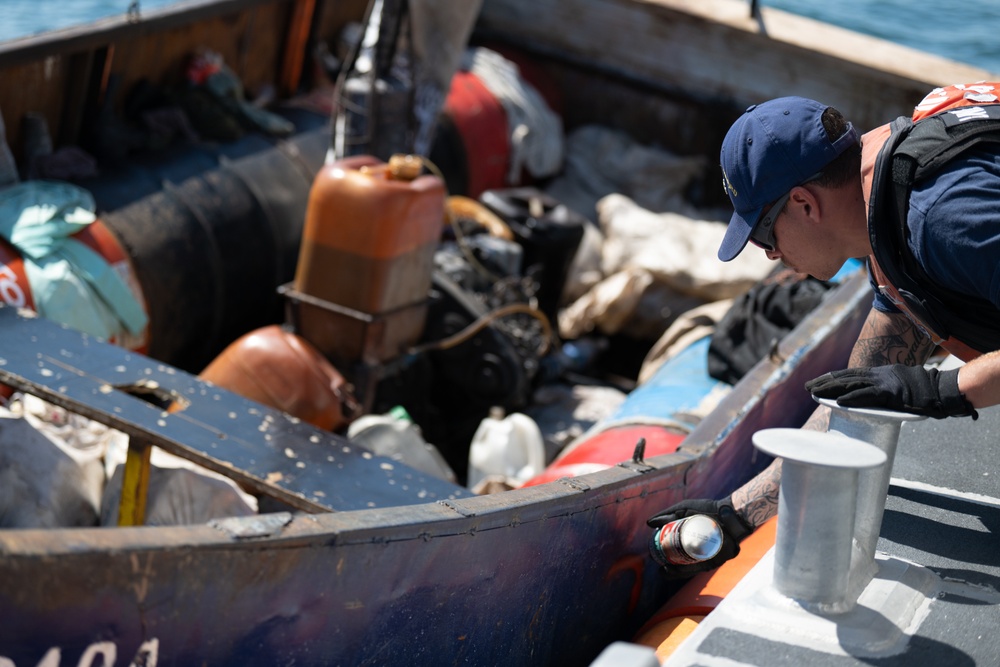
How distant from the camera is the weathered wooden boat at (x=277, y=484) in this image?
1.89 meters

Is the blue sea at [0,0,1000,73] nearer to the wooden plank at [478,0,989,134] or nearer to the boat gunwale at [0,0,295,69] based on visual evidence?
the wooden plank at [478,0,989,134]

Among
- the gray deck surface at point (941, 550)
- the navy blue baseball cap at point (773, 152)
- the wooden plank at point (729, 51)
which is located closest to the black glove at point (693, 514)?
the gray deck surface at point (941, 550)

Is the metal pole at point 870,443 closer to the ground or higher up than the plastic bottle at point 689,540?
higher up

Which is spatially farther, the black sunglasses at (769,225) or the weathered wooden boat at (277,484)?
the black sunglasses at (769,225)

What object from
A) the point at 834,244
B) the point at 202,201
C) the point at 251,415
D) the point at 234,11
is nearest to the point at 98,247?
the point at 202,201

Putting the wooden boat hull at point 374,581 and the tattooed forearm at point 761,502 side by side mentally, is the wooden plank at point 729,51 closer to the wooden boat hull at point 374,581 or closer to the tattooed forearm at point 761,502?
the wooden boat hull at point 374,581

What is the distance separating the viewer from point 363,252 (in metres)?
4.72

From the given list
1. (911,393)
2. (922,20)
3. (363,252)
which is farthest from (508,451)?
(922,20)

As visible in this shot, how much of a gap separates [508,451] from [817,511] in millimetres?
2946

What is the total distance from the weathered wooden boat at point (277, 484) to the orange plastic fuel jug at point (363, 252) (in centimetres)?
85

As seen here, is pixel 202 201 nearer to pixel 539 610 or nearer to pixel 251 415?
pixel 251 415

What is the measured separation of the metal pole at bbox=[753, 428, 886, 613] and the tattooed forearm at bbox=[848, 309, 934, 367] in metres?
0.88

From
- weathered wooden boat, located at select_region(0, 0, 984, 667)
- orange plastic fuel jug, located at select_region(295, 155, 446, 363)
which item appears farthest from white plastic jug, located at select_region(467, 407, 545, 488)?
weathered wooden boat, located at select_region(0, 0, 984, 667)

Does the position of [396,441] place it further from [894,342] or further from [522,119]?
[522,119]
